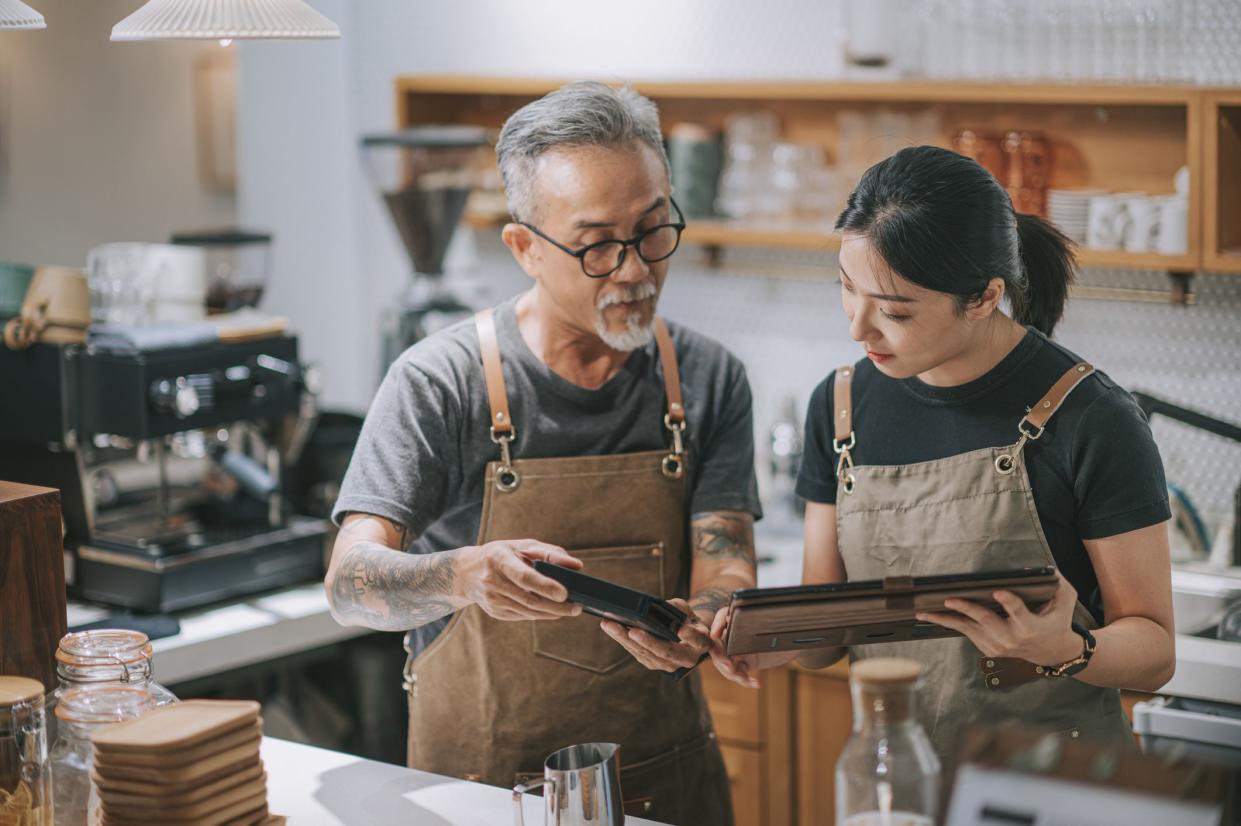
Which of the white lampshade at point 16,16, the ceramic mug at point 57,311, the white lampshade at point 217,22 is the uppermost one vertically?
the white lampshade at point 16,16

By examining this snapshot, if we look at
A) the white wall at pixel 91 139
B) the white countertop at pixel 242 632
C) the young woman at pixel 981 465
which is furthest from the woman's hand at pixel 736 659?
the white wall at pixel 91 139

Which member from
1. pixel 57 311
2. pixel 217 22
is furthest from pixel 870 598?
pixel 57 311

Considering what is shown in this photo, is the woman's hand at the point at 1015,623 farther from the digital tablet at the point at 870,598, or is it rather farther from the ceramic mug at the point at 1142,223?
the ceramic mug at the point at 1142,223

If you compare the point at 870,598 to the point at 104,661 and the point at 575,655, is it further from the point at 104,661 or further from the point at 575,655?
the point at 104,661

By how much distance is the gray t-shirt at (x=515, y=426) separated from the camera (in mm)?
2252

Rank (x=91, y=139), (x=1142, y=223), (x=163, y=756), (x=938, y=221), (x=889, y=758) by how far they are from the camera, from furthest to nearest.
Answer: (x=91, y=139) < (x=1142, y=223) < (x=938, y=221) < (x=163, y=756) < (x=889, y=758)

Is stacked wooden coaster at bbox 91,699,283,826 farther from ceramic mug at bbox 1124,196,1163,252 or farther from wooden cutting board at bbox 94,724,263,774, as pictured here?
ceramic mug at bbox 1124,196,1163,252

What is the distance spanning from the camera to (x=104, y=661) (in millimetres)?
1824

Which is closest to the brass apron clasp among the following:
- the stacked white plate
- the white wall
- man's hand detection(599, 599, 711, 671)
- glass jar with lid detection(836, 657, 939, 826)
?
man's hand detection(599, 599, 711, 671)

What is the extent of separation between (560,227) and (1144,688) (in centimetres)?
105

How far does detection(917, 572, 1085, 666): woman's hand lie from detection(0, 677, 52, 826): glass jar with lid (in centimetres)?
104

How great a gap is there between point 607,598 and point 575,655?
0.47m

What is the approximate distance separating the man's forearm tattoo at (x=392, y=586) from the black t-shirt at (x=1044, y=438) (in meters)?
0.57

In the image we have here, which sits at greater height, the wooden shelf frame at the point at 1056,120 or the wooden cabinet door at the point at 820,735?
the wooden shelf frame at the point at 1056,120
